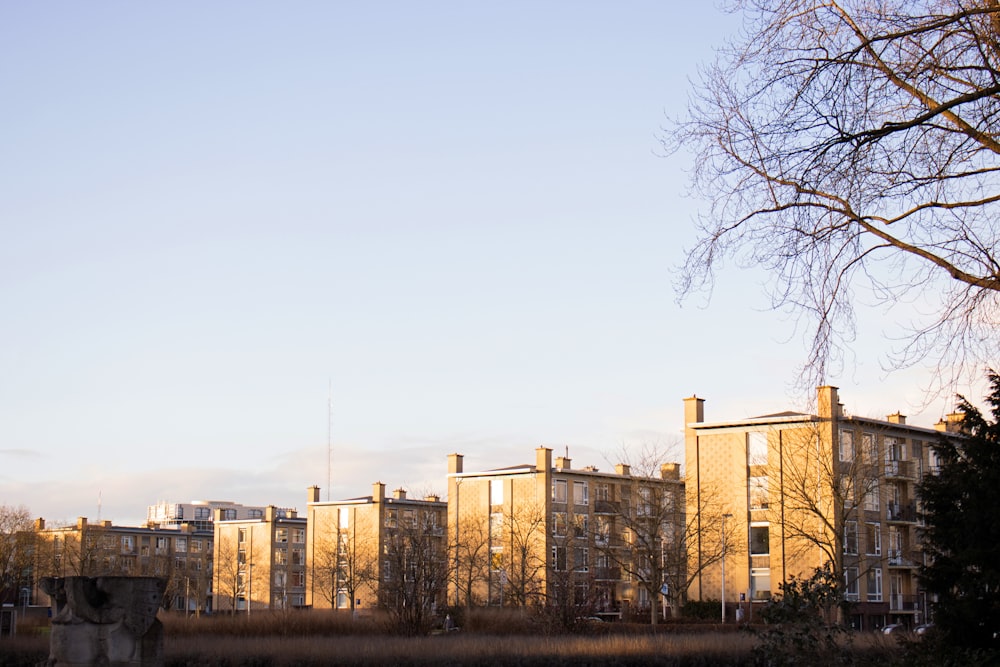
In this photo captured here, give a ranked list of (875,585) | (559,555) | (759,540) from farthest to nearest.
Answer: (559,555)
(875,585)
(759,540)

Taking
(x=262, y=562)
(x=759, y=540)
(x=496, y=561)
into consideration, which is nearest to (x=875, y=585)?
(x=759, y=540)

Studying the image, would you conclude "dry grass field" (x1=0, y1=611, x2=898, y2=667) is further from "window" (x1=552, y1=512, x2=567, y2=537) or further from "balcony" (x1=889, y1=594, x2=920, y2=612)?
"window" (x1=552, y1=512, x2=567, y2=537)

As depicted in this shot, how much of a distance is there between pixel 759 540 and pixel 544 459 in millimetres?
19561

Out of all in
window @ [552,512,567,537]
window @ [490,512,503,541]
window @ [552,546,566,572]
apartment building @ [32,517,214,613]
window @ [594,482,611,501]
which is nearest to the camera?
window @ [552,546,566,572]

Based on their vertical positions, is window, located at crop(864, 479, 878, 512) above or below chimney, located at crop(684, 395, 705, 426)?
below

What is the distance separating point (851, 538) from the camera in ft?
207

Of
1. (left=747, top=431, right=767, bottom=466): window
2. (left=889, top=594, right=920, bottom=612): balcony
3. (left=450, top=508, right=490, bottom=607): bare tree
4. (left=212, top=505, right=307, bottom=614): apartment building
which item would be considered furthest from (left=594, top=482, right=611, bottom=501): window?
(left=212, top=505, right=307, bottom=614): apartment building

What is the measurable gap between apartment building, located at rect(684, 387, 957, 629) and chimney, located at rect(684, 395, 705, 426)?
58mm

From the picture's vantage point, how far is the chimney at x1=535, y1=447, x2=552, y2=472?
79.8 metres

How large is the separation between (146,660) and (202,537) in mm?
118042

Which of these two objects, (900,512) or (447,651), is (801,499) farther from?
(447,651)

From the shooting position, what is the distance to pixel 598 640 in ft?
92.1

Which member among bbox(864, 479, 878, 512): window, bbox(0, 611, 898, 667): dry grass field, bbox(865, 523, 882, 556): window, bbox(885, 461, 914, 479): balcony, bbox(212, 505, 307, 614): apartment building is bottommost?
bbox(212, 505, 307, 614): apartment building

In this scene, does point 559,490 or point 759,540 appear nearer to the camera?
point 759,540
